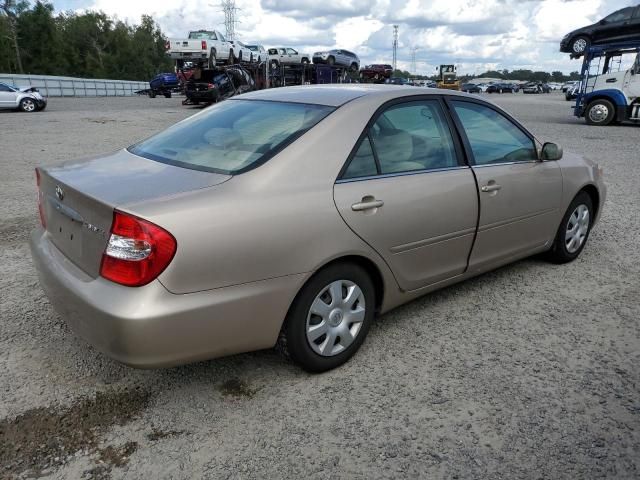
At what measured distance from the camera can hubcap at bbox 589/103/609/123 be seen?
706 inches

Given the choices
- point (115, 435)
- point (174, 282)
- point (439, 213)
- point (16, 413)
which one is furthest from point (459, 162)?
point (16, 413)

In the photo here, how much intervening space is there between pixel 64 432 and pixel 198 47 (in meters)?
28.2

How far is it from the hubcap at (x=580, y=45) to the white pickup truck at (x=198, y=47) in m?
17.5

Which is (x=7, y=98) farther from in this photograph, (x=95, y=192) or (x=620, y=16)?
(x=95, y=192)

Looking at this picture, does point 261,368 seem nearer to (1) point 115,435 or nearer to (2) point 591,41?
(1) point 115,435

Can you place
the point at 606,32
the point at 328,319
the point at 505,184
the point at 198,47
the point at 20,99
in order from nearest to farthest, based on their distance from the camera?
the point at 328,319 < the point at 505,184 < the point at 606,32 < the point at 20,99 < the point at 198,47

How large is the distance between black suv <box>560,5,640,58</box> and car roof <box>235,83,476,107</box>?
1682 cm

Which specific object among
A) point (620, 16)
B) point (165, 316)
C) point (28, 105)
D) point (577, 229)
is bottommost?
point (28, 105)

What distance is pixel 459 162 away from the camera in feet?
11.5

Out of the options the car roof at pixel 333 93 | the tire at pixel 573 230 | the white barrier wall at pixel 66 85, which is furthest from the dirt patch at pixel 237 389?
the white barrier wall at pixel 66 85

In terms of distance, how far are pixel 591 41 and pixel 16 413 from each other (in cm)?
2059

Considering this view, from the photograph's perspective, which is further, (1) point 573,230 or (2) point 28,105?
(2) point 28,105

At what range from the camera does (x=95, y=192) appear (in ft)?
8.16

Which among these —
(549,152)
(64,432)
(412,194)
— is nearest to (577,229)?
(549,152)
